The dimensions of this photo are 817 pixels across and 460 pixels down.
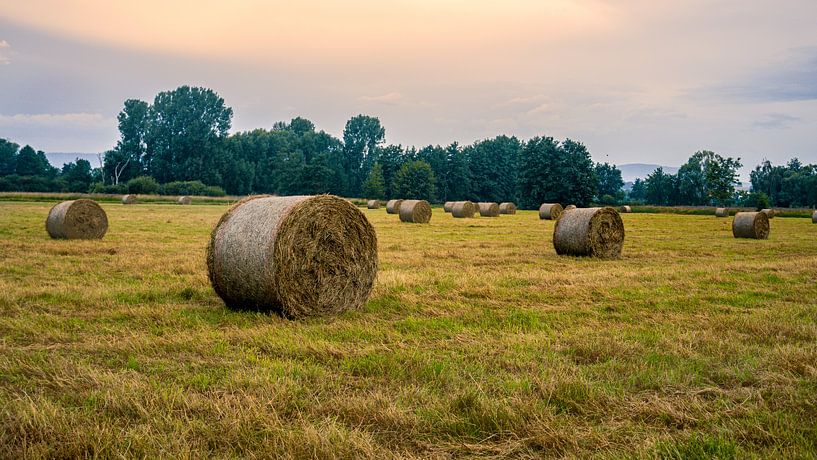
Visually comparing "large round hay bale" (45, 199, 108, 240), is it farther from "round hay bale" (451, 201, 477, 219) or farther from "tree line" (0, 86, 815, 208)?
"tree line" (0, 86, 815, 208)

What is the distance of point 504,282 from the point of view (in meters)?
10.7

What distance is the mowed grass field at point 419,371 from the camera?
12.9ft

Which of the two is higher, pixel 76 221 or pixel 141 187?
pixel 141 187

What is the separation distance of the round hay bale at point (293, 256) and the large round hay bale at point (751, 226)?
19768mm

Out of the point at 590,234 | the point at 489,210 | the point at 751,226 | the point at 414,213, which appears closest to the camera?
the point at 590,234

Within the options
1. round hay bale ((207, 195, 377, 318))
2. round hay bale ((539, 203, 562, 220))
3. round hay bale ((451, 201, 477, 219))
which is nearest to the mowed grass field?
round hay bale ((207, 195, 377, 318))

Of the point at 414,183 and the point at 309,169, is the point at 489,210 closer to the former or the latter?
the point at 414,183

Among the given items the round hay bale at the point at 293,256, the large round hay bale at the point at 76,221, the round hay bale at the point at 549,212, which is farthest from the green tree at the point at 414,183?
the round hay bale at the point at 293,256

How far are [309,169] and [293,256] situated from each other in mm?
88028

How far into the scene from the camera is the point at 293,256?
324 inches

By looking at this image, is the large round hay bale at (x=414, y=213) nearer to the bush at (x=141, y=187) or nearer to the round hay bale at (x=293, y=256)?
the round hay bale at (x=293, y=256)

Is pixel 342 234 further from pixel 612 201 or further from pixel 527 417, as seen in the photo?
pixel 612 201

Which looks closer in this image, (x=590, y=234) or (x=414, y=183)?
(x=590, y=234)

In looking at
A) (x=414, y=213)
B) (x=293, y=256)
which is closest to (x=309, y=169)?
(x=414, y=213)
